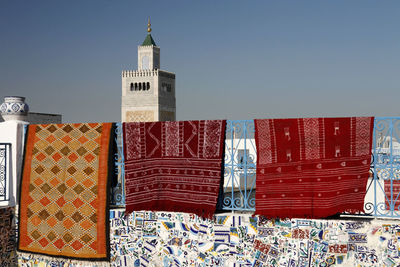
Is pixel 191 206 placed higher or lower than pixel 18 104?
lower

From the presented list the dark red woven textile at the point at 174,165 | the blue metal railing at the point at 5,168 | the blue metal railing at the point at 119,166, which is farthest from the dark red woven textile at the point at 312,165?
the blue metal railing at the point at 5,168

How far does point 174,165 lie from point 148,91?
1551 inches

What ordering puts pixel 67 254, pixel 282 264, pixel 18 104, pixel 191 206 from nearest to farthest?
pixel 282 264
pixel 191 206
pixel 67 254
pixel 18 104

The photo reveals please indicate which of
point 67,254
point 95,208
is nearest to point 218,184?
point 95,208

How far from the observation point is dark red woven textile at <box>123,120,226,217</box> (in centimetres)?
482

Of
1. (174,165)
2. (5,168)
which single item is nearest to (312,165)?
(174,165)

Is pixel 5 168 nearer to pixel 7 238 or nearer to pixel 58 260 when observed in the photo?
pixel 7 238

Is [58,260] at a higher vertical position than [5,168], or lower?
lower

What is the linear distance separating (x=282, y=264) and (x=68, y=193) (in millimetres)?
2320

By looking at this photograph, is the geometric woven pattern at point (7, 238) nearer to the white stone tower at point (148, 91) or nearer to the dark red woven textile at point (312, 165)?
the dark red woven textile at point (312, 165)

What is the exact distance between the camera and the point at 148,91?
144ft

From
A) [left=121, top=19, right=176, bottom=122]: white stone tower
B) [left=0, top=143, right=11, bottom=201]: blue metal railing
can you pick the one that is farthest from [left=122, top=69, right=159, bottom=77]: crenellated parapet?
[left=0, top=143, right=11, bottom=201]: blue metal railing

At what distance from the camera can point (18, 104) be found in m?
5.59

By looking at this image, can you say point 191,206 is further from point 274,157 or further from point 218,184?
point 274,157
